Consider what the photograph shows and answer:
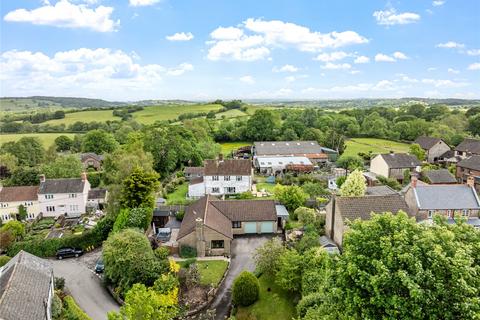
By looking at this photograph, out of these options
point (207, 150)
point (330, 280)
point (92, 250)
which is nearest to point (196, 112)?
point (207, 150)

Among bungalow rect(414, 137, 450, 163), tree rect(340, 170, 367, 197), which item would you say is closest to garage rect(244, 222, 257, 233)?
tree rect(340, 170, 367, 197)

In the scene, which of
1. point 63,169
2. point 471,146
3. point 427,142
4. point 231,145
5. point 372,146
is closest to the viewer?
point 63,169

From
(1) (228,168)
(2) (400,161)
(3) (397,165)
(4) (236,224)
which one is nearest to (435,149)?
(2) (400,161)

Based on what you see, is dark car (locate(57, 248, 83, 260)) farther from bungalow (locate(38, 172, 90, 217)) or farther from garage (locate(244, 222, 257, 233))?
garage (locate(244, 222, 257, 233))

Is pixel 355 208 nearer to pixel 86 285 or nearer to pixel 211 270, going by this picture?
pixel 211 270

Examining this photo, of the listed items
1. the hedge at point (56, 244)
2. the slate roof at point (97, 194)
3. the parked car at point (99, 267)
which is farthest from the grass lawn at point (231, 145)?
the parked car at point (99, 267)

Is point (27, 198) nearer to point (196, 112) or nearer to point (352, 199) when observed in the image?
point (352, 199)

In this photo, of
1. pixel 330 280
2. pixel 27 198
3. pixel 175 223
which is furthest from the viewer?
pixel 27 198
